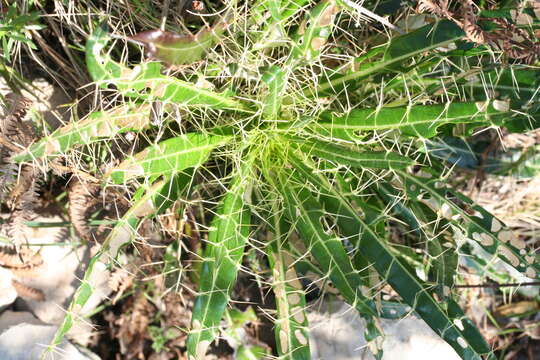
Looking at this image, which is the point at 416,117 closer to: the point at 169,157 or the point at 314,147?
the point at 314,147

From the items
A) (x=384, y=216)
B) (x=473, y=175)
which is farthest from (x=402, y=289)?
(x=473, y=175)

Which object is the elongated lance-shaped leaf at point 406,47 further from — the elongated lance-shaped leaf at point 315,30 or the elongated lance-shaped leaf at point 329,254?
the elongated lance-shaped leaf at point 329,254

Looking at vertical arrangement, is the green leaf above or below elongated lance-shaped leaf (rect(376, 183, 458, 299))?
above

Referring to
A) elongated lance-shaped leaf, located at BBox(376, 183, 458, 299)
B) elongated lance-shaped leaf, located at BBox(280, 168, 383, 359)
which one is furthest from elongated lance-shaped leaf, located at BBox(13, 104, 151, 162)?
elongated lance-shaped leaf, located at BBox(376, 183, 458, 299)

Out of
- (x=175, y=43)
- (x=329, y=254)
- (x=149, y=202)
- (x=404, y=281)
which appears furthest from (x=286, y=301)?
(x=175, y=43)

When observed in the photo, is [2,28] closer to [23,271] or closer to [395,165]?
[23,271]

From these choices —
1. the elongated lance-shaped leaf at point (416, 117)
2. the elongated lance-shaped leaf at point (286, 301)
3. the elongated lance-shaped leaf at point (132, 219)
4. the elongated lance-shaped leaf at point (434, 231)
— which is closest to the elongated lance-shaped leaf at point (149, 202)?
the elongated lance-shaped leaf at point (132, 219)

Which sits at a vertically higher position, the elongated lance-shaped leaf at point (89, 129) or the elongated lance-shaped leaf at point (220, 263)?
the elongated lance-shaped leaf at point (89, 129)

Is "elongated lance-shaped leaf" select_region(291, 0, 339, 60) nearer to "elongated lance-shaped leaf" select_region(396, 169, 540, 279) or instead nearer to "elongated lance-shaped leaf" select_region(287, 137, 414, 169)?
"elongated lance-shaped leaf" select_region(287, 137, 414, 169)
